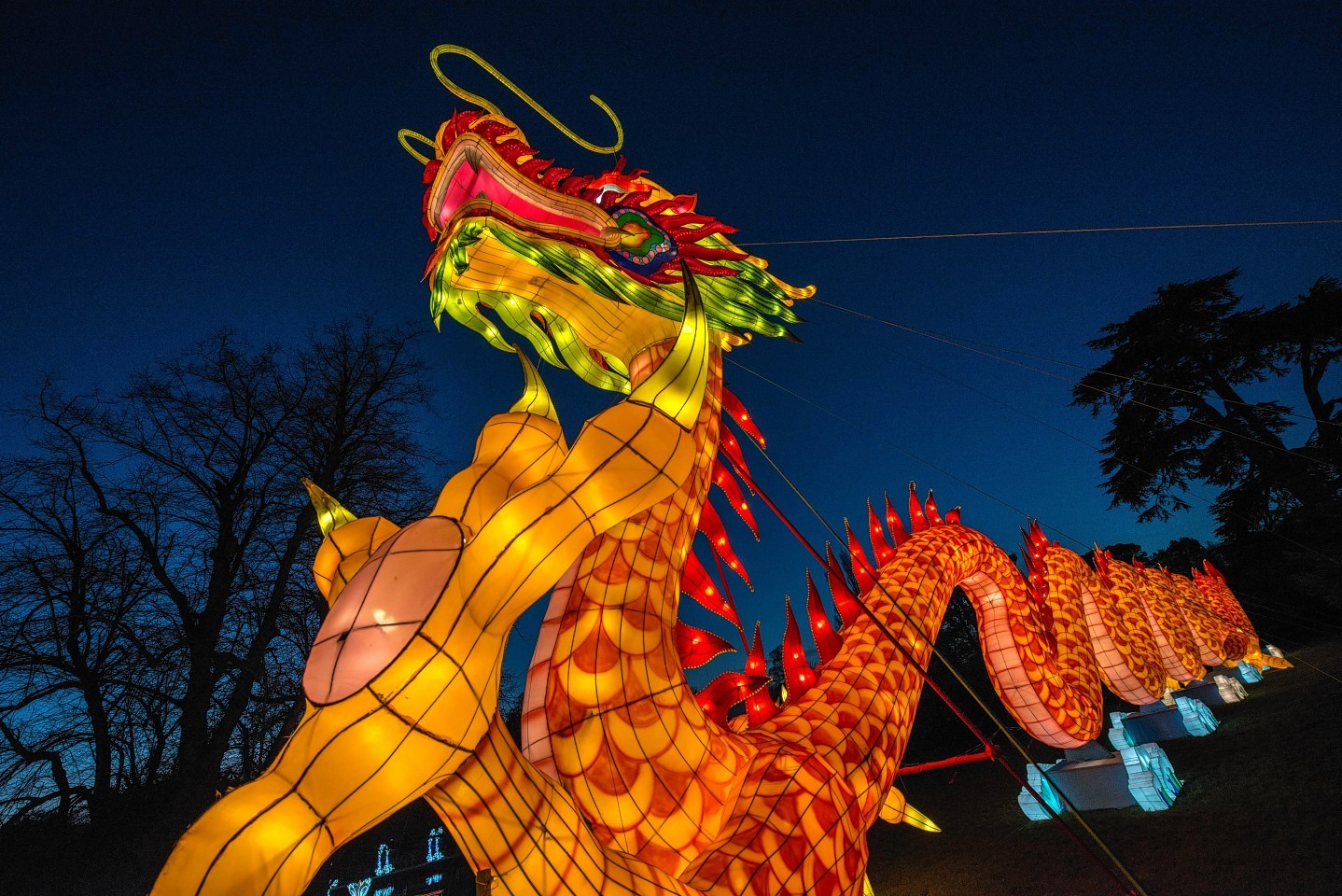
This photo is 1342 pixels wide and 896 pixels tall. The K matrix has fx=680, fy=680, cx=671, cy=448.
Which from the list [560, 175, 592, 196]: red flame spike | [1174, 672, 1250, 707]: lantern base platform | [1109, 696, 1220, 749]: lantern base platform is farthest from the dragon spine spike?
[1174, 672, 1250, 707]: lantern base platform

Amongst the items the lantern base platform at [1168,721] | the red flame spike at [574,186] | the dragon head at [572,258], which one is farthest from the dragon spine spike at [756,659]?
the lantern base platform at [1168,721]

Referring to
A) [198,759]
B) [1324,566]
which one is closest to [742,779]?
[198,759]

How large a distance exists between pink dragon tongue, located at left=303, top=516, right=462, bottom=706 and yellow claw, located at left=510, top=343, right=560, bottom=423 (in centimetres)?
76

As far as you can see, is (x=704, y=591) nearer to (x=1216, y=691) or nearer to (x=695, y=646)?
(x=695, y=646)

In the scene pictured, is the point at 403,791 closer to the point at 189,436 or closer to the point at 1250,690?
the point at 189,436

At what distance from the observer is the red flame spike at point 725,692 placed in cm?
247

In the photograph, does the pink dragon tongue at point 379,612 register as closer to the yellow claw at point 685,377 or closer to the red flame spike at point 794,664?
the yellow claw at point 685,377

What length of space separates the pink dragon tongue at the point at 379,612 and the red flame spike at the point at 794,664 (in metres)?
1.98

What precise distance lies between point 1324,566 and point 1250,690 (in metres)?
3.12

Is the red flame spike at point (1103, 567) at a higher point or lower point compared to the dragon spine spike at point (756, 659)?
higher

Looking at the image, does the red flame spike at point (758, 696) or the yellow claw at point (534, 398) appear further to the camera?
the red flame spike at point (758, 696)

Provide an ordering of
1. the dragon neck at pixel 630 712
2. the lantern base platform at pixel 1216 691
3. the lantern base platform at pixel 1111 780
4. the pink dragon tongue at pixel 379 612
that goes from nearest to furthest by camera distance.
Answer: the pink dragon tongue at pixel 379 612
the dragon neck at pixel 630 712
the lantern base platform at pixel 1111 780
the lantern base platform at pixel 1216 691

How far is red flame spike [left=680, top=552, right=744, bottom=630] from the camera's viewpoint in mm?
2674

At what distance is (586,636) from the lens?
2109 mm
